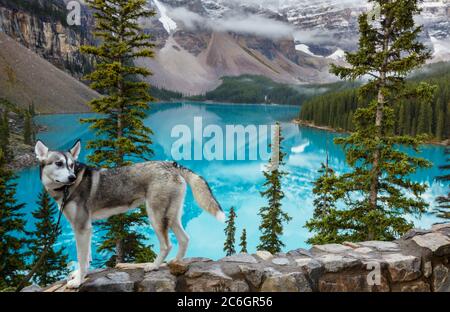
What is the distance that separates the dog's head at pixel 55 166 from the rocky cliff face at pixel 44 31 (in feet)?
558

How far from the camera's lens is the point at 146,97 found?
44.6ft

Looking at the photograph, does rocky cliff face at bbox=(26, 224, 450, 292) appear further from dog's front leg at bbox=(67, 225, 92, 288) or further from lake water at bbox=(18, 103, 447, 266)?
lake water at bbox=(18, 103, 447, 266)

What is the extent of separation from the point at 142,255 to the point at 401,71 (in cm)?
1197

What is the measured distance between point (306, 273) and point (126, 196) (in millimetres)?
2977

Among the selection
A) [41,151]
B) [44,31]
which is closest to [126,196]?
[41,151]

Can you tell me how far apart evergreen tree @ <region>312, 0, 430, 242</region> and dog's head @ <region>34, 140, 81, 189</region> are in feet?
29.7

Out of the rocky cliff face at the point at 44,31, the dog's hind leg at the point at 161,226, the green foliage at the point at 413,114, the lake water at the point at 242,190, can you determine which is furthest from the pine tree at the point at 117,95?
the rocky cliff face at the point at 44,31

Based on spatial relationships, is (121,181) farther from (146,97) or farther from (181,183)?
(146,97)

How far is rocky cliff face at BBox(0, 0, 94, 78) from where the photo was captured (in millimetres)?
160500

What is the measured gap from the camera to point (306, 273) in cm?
529

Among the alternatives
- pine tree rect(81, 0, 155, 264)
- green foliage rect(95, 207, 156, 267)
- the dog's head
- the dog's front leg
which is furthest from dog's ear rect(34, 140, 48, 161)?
pine tree rect(81, 0, 155, 264)
